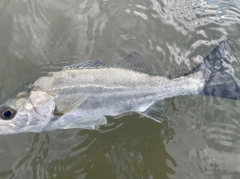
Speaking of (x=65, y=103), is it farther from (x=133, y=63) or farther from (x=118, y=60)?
(x=118, y=60)

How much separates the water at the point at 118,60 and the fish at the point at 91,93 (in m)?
0.49

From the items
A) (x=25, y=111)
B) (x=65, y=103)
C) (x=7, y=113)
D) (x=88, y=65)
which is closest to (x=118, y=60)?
(x=88, y=65)

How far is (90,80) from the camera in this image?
335cm

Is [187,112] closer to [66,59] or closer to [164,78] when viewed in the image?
[164,78]

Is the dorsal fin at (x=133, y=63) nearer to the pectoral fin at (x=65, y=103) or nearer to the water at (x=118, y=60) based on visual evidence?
the pectoral fin at (x=65, y=103)

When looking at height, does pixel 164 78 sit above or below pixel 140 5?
below

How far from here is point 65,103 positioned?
3.30 metres

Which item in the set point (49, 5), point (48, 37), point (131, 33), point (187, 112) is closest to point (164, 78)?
point (187, 112)

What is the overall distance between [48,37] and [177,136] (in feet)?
7.98

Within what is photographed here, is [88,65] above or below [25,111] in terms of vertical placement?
above

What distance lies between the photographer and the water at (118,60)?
3777 mm

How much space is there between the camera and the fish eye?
313 centimetres

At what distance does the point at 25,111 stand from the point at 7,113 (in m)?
0.18

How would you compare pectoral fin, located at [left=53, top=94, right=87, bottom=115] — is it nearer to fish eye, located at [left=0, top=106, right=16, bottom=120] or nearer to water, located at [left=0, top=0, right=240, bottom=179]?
fish eye, located at [left=0, top=106, right=16, bottom=120]
